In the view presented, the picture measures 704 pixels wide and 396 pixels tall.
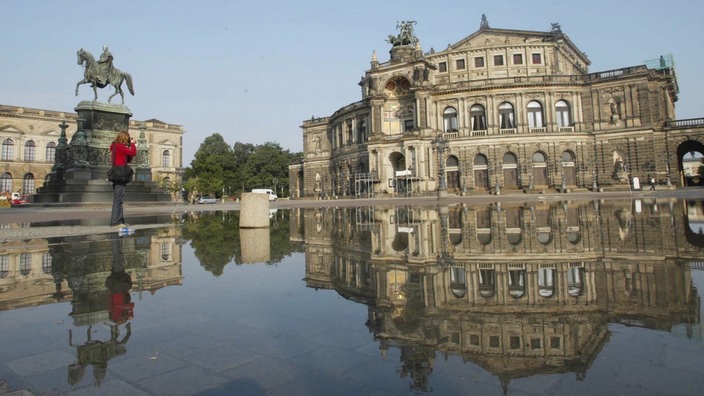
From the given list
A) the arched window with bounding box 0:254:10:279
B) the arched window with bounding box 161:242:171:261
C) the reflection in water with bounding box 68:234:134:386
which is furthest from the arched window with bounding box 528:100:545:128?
the reflection in water with bounding box 68:234:134:386

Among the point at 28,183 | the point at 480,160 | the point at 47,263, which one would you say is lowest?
the point at 47,263

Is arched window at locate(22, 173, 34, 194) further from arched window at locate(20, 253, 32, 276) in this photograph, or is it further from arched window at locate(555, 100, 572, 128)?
arched window at locate(555, 100, 572, 128)

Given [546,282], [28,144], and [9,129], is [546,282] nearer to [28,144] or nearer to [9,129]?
[9,129]

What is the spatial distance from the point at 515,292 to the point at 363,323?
153 centimetres

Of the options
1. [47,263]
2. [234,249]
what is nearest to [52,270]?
[47,263]

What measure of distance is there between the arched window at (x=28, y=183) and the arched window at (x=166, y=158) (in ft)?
59.8

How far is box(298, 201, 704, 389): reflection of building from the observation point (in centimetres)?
262

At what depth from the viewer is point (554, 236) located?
767cm

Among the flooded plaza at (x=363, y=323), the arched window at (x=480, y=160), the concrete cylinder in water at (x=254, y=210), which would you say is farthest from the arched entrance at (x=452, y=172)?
the flooded plaza at (x=363, y=323)

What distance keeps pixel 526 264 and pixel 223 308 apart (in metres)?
3.50

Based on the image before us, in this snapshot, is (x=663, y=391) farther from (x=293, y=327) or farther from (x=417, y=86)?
(x=417, y=86)

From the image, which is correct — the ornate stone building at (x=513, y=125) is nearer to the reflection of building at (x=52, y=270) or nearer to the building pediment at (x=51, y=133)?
the reflection of building at (x=52, y=270)

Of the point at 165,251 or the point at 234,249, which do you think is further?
the point at 234,249

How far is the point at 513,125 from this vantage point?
147 ft
